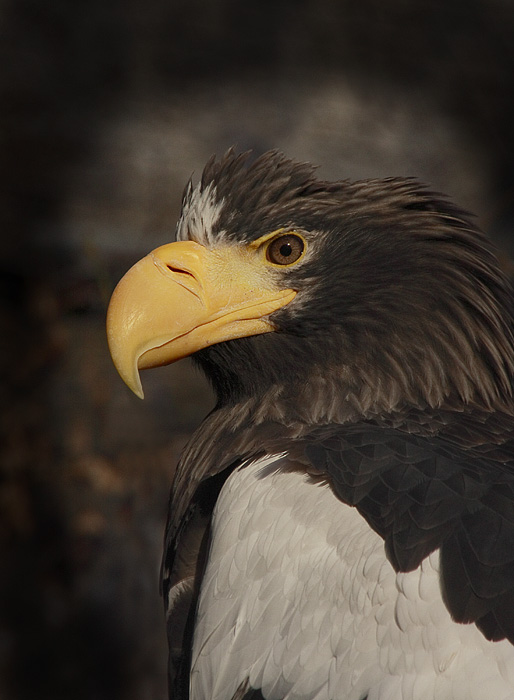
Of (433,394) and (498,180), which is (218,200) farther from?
(498,180)

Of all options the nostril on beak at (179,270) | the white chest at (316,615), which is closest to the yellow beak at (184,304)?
the nostril on beak at (179,270)

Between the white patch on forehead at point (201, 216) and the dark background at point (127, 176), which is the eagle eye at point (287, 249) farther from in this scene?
the dark background at point (127, 176)

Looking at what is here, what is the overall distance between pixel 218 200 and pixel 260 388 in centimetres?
50

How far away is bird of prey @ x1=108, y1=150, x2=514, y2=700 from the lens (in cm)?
169

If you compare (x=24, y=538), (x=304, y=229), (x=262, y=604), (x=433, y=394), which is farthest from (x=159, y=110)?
(x=262, y=604)

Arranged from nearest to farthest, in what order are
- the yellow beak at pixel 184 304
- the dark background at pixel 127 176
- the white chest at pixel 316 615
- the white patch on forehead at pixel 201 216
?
1. the white chest at pixel 316 615
2. the yellow beak at pixel 184 304
3. the white patch on forehead at pixel 201 216
4. the dark background at pixel 127 176

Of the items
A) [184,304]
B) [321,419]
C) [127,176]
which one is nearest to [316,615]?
[321,419]

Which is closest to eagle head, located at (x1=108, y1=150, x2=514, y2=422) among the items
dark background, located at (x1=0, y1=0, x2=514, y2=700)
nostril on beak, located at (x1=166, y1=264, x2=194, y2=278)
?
nostril on beak, located at (x1=166, y1=264, x2=194, y2=278)

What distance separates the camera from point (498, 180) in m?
4.70

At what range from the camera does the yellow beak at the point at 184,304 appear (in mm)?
2074

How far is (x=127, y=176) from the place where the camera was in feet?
15.5

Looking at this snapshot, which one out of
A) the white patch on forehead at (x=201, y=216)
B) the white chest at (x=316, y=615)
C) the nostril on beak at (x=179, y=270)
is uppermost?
the white patch on forehead at (x=201, y=216)

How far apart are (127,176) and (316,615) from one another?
3.42 metres

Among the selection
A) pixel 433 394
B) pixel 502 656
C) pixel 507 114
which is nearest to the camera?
pixel 502 656
